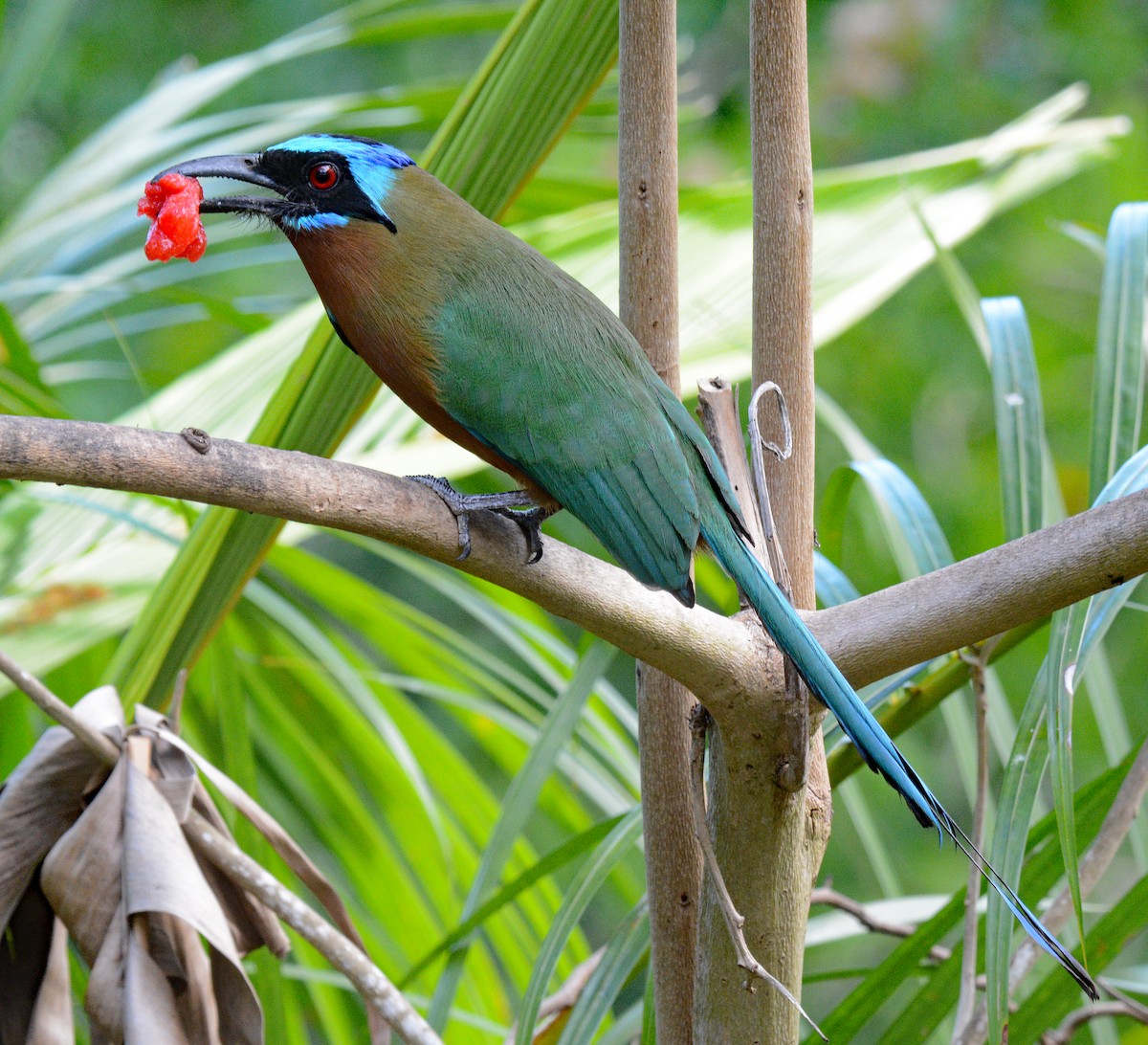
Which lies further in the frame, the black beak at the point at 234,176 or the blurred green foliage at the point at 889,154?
the blurred green foliage at the point at 889,154

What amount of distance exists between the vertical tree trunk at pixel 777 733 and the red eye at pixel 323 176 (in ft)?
1.33

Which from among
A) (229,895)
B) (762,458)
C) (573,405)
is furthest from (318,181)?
(229,895)

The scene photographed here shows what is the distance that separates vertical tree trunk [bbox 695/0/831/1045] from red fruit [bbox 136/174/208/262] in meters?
0.48

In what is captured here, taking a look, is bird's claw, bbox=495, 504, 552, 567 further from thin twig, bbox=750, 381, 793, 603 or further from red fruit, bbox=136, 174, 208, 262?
red fruit, bbox=136, 174, 208, 262

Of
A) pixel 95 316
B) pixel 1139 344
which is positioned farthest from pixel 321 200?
pixel 95 316

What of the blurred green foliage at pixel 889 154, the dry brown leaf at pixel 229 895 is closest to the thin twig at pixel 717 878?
the dry brown leaf at pixel 229 895

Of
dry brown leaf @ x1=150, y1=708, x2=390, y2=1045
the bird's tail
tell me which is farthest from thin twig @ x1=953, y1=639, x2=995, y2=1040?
dry brown leaf @ x1=150, y1=708, x2=390, y2=1045

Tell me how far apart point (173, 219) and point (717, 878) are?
2.33 ft

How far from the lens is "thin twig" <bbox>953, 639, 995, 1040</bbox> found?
996 mm

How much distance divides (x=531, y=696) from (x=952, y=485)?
7.90 feet

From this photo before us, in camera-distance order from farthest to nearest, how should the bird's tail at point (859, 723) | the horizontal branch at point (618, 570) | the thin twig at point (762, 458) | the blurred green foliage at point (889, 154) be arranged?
the blurred green foliage at point (889, 154)
the thin twig at point (762, 458)
the bird's tail at point (859, 723)
the horizontal branch at point (618, 570)

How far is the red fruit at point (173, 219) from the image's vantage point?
1100mm

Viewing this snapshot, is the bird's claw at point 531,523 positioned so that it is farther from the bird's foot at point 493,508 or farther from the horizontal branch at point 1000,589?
the horizontal branch at point 1000,589

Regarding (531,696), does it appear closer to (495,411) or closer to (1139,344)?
(495,411)
